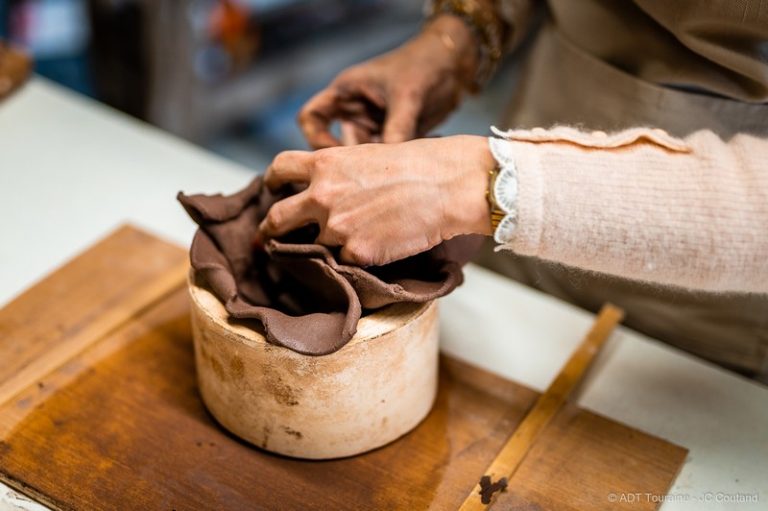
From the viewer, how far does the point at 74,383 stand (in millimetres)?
1075

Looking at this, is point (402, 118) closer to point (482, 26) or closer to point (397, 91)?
point (397, 91)

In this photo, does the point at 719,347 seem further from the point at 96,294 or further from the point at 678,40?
the point at 96,294

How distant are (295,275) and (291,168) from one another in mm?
126

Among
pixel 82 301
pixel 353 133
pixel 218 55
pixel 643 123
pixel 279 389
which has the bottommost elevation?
pixel 218 55

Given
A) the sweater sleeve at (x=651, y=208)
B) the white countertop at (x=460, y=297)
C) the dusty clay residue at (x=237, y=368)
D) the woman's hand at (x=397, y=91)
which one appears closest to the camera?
the sweater sleeve at (x=651, y=208)

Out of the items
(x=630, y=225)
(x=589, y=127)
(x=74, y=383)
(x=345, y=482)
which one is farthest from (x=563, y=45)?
(x=74, y=383)

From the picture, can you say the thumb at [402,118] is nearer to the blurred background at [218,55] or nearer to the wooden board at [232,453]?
the wooden board at [232,453]

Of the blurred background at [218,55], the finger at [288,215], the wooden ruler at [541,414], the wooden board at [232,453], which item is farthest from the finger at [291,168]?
the blurred background at [218,55]

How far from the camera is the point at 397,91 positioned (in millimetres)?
1193

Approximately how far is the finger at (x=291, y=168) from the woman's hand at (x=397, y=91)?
18cm

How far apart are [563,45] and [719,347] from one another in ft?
1.62

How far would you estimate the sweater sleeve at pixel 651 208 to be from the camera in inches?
32.9

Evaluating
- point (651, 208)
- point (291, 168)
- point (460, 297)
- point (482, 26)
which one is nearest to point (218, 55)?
point (482, 26)

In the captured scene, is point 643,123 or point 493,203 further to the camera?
point 643,123
